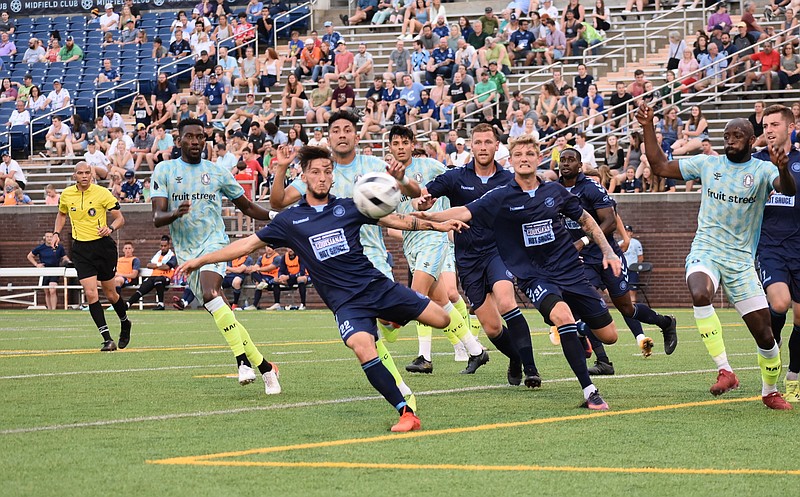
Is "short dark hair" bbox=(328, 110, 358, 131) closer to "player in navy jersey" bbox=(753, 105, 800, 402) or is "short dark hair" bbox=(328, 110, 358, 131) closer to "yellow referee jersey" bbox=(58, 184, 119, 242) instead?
"player in navy jersey" bbox=(753, 105, 800, 402)

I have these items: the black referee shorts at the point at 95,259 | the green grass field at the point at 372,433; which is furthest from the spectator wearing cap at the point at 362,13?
the green grass field at the point at 372,433

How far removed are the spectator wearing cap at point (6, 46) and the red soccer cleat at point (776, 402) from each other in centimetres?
3377

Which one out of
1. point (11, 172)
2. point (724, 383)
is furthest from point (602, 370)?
point (11, 172)

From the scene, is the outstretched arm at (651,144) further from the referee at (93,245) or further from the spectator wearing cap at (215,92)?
the spectator wearing cap at (215,92)

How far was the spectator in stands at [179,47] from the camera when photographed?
119ft

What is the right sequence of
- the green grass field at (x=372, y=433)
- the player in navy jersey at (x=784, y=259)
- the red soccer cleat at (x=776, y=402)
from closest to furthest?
1. the green grass field at (x=372, y=433)
2. the red soccer cleat at (x=776, y=402)
3. the player in navy jersey at (x=784, y=259)

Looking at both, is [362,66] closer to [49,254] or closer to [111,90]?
[111,90]

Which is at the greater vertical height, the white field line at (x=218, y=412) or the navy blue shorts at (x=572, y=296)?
the navy blue shorts at (x=572, y=296)

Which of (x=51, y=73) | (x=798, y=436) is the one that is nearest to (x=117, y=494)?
(x=798, y=436)

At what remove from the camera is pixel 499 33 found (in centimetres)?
3128

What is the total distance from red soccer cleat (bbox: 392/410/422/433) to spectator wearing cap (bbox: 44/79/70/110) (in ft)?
95.6

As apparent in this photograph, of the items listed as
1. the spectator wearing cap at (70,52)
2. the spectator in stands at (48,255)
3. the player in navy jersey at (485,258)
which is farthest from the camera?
the spectator wearing cap at (70,52)

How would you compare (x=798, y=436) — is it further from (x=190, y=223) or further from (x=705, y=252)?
(x=190, y=223)

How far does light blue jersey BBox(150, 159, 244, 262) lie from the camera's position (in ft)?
38.4
